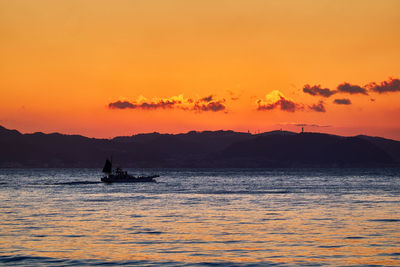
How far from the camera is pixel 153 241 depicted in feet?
154

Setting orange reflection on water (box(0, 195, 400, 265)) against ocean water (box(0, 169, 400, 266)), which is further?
orange reflection on water (box(0, 195, 400, 265))

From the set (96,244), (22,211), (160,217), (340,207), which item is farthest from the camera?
(340,207)

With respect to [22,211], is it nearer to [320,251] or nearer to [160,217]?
[160,217]

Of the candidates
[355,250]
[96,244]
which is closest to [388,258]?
[355,250]

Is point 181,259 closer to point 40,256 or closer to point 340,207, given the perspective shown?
point 40,256

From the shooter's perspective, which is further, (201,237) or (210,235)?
(210,235)

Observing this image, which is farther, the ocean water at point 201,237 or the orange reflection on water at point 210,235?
the orange reflection on water at point 210,235

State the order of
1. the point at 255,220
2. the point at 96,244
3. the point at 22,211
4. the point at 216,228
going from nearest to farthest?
the point at 96,244, the point at 216,228, the point at 255,220, the point at 22,211

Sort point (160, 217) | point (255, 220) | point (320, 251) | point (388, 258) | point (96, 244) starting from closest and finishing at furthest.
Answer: point (388, 258)
point (320, 251)
point (96, 244)
point (255, 220)
point (160, 217)

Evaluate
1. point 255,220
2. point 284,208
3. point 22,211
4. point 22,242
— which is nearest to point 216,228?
point 255,220

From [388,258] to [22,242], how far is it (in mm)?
26832

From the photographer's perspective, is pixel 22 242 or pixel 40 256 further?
pixel 22 242

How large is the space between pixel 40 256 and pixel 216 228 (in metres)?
18.9

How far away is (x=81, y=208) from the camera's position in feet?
268
